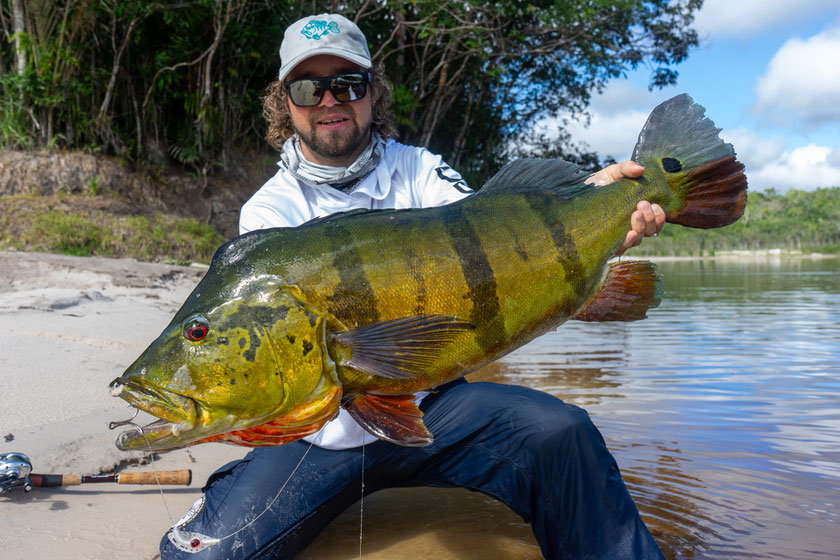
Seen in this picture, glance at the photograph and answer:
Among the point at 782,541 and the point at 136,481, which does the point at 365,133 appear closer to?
the point at 136,481

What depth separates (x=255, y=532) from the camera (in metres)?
2.79

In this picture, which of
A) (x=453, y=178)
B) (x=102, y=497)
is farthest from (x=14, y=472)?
(x=453, y=178)

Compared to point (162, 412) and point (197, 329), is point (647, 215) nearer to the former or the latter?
point (197, 329)

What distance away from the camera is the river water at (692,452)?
3.08 metres

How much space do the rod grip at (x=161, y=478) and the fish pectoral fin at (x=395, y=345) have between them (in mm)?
1777

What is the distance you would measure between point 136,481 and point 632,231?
2542 mm

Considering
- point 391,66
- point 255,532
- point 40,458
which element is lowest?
point 255,532

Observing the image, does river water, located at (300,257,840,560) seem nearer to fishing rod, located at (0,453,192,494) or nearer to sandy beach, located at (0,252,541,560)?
sandy beach, located at (0,252,541,560)

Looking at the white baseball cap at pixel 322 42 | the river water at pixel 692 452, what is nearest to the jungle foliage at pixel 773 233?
the river water at pixel 692 452

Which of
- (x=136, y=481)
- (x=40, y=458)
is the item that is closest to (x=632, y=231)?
(x=136, y=481)

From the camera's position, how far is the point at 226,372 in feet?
6.04

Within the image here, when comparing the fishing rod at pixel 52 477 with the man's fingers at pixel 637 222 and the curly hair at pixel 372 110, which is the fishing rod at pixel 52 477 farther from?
the man's fingers at pixel 637 222

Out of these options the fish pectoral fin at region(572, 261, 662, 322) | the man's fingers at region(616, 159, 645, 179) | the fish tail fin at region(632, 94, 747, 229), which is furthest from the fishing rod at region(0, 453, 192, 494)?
the fish tail fin at region(632, 94, 747, 229)

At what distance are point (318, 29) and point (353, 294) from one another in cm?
179
